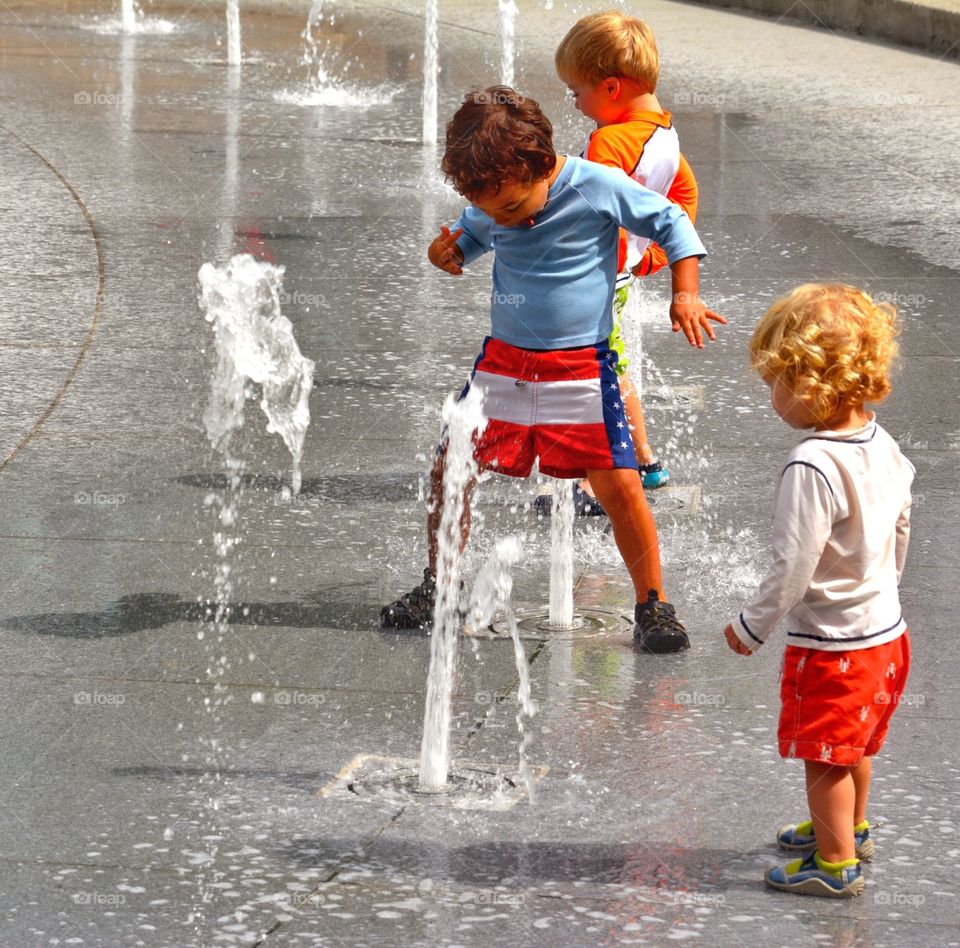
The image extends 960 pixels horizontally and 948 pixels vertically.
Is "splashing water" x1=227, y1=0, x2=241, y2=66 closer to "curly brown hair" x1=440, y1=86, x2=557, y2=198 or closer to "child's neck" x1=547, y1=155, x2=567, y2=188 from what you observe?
"child's neck" x1=547, y1=155, x2=567, y2=188

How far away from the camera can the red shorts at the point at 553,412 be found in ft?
15.9

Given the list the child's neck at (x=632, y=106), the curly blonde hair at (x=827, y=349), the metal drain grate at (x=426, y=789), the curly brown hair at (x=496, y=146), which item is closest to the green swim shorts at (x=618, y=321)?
the child's neck at (x=632, y=106)

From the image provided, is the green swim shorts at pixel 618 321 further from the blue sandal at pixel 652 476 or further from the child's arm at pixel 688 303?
the child's arm at pixel 688 303

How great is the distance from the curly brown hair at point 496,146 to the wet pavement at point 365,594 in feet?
4.06

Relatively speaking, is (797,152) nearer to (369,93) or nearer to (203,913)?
(369,93)

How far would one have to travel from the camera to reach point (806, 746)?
11.7ft

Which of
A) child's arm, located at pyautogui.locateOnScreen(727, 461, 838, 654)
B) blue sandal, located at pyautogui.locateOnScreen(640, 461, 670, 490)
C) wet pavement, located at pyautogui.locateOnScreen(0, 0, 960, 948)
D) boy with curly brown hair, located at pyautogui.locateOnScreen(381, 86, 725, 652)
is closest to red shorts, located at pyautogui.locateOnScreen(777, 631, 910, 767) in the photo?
child's arm, located at pyautogui.locateOnScreen(727, 461, 838, 654)

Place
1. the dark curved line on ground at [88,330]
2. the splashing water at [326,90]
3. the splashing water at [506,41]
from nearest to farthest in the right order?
the dark curved line on ground at [88,330]
the splashing water at [326,90]
the splashing water at [506,41]

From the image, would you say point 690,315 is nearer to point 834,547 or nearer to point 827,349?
point 827,349

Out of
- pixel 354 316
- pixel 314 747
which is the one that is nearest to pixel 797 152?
pixel 354 316

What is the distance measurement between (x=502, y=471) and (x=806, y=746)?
60.5 inches

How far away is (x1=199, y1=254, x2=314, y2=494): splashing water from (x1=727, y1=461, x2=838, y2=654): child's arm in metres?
2.93

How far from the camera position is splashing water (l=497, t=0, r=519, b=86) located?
14398 millimetres

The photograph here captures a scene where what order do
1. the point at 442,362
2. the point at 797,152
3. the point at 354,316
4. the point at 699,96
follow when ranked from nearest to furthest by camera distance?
the point at 442,362 < the point at 354,316 < the point at 797,152 < the point at 699,96
